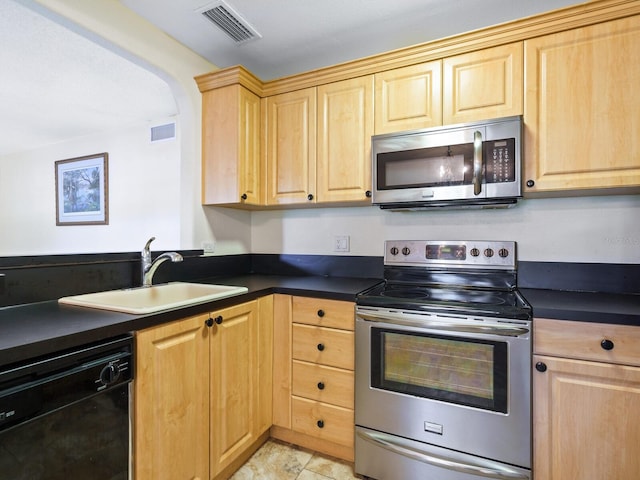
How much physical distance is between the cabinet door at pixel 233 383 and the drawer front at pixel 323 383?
9.3 inches

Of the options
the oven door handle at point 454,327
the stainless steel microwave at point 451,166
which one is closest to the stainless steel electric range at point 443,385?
the oven door handle at point 454,327

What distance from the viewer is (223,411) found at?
4.91ft

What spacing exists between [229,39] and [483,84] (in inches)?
59.3

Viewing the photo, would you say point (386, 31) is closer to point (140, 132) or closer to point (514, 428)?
point (514, 428)

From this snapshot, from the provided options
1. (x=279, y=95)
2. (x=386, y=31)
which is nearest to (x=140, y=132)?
(x=279, y=95)

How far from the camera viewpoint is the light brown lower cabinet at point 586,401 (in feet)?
3.92

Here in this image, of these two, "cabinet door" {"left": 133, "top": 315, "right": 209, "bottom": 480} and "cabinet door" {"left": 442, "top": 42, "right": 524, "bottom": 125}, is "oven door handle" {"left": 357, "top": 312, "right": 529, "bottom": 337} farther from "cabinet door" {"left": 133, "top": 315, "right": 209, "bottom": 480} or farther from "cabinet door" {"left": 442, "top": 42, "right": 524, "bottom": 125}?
"cabinet door" {"left": 442, "top": 42, "right": 524, "bottom": 125}

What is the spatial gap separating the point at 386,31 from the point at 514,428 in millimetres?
2157

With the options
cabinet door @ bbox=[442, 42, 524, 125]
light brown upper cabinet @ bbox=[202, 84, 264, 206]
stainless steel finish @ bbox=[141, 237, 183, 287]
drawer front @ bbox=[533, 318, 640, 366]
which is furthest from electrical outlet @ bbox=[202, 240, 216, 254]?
drawer front @ bbox=[533, 318, 640, 366]

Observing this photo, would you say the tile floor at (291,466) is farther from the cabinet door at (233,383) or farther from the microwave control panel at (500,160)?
the microwave control panel at (500,160)

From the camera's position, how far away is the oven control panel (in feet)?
5.97

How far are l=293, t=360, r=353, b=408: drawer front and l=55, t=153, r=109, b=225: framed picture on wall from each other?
323 cm

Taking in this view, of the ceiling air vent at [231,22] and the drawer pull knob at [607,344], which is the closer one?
the drawer pull knob at [607,344]

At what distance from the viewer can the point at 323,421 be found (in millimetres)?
1718
